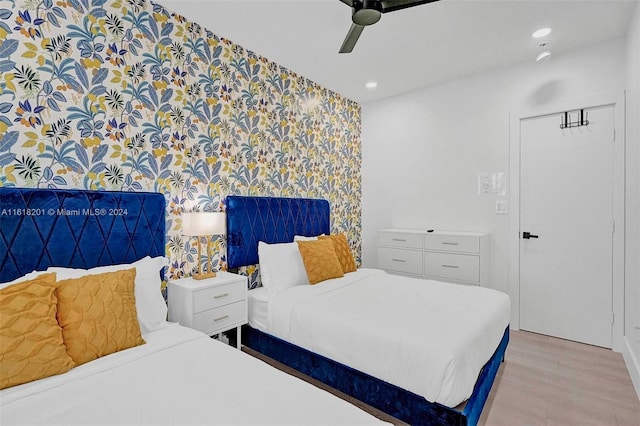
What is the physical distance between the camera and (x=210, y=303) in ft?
8.04

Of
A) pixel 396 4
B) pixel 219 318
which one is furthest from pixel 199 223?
pixel 396 4

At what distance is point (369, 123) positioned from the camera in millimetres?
4770

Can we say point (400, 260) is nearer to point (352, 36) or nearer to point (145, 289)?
point (352, 36)

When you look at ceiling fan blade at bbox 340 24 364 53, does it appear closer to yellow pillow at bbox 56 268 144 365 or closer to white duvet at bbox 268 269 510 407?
white duvet at bbox 268 269 510 407

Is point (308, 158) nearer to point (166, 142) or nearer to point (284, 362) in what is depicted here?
point (166, 142)

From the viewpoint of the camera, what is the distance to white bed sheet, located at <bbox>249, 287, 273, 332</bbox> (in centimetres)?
266

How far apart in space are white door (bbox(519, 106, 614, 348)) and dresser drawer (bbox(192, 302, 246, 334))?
294 centimetres

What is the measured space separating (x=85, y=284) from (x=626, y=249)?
4108 millimetres

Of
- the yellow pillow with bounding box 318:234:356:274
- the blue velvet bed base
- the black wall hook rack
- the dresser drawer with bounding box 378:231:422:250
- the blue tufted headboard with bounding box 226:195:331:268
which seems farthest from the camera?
the dresser drawer with bounding box 378:231:422:250

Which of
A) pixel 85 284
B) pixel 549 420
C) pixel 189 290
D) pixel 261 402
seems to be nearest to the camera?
pixel 261 402

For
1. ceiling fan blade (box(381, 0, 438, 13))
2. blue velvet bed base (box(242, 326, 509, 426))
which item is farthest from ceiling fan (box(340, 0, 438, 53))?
blue velvet bed base (box(242, 326, 509, 426))

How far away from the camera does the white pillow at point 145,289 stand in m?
1.87

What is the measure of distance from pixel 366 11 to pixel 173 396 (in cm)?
221

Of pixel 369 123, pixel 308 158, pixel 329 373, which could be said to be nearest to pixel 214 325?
pixel 329 373
